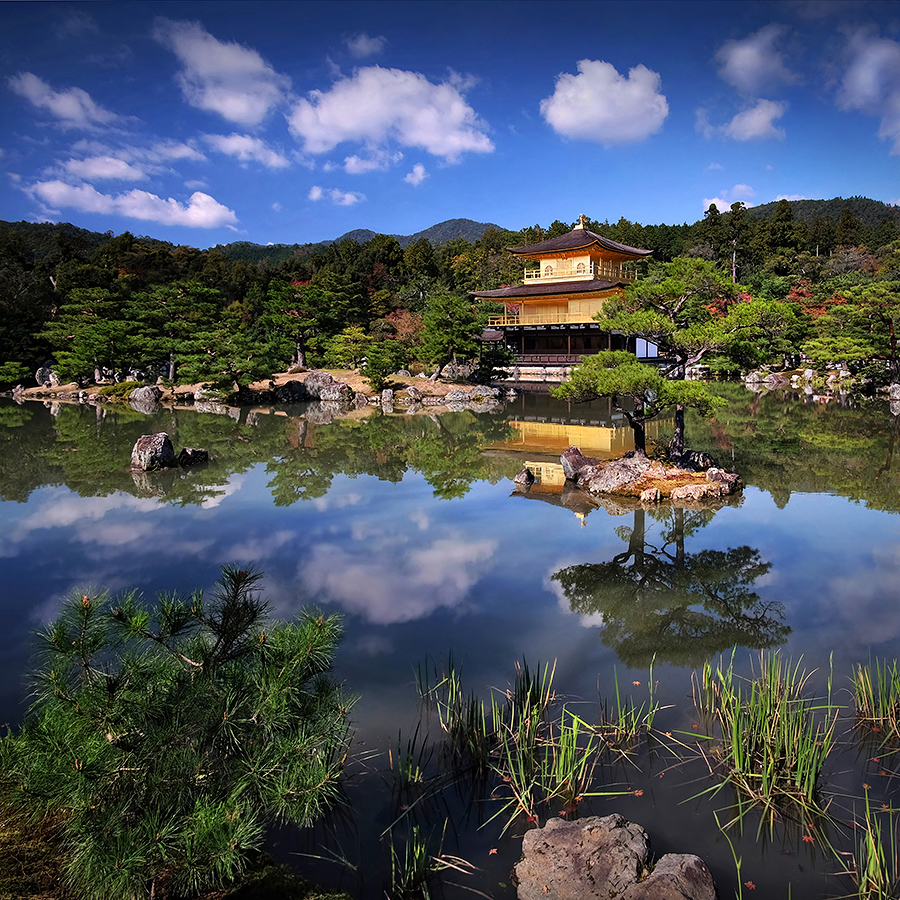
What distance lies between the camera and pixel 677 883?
2643 millimetres

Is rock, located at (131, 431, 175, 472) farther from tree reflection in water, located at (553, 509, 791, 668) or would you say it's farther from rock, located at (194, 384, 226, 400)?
rock, located at (194, 384, 226, 400)

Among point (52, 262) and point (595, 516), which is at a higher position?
point (52, 262)

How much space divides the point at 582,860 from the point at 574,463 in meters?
9.08


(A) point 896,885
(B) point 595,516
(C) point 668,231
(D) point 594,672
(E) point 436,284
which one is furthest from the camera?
(C) point 668,231

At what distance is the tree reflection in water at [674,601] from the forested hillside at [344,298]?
4.85 m

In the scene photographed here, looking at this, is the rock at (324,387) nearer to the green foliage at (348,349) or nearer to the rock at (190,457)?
the green foliage at (348,349)

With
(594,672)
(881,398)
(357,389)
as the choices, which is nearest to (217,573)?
(594,672)

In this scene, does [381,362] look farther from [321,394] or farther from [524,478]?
[524,478]

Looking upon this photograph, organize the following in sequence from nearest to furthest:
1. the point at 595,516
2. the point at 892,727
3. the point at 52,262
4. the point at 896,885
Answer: the point at 896,885
the point at 892,727
the point at 595,516
the point at 52,262

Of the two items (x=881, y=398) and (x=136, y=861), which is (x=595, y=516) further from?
(x=881, y=398)

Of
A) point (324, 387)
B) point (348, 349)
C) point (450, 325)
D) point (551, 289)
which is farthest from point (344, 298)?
point (551, 289)

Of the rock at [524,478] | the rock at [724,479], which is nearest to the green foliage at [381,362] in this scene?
the rock at [524,478]

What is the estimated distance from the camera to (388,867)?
9.98 ft

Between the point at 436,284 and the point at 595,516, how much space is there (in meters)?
33.7
